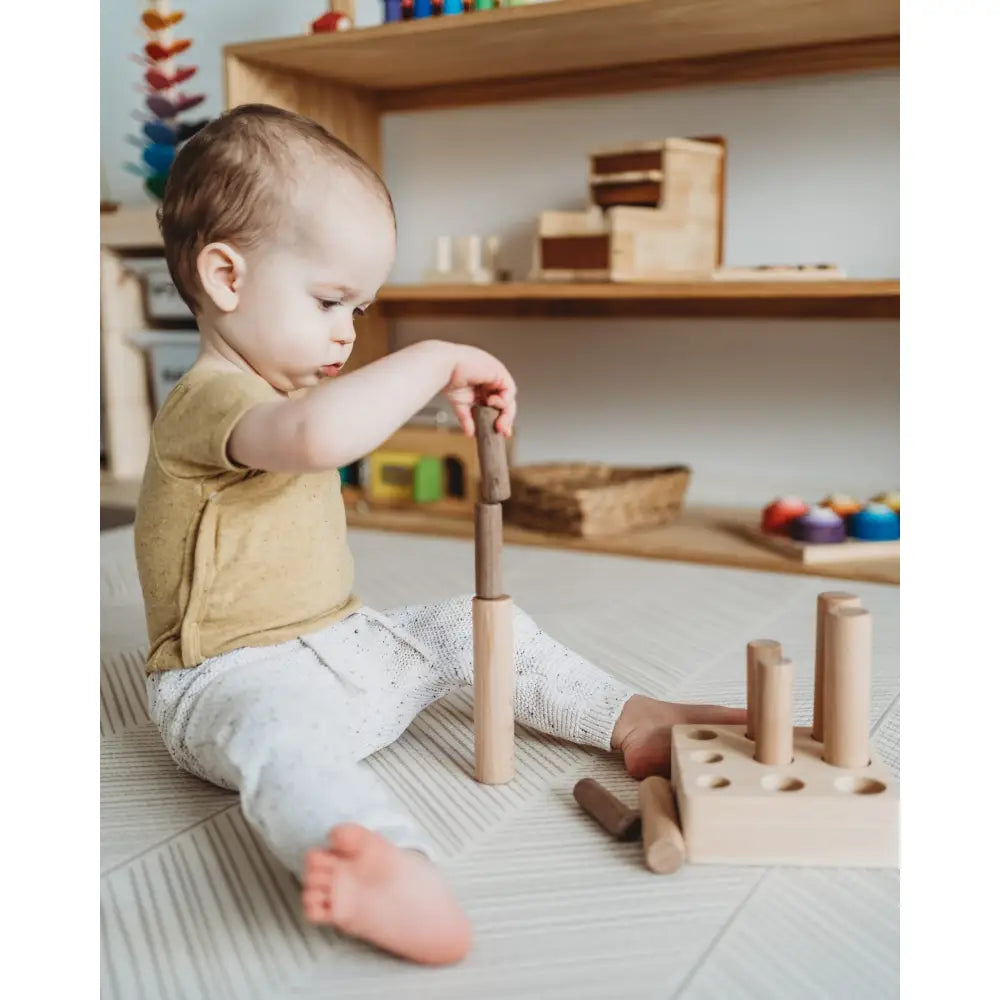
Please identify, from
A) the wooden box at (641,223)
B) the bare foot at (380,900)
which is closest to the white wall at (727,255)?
the wooden box at (641,223)

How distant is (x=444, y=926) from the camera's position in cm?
60

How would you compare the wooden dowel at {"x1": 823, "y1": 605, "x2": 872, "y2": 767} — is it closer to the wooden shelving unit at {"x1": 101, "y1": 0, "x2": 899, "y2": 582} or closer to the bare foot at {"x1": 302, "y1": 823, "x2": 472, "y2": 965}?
the bare foot at {"x1": 302, "y1": 823, "x2": 472, "y2": 965}

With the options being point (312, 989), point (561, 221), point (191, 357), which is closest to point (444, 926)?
point (312, 989)

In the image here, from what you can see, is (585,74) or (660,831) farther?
(585,74)

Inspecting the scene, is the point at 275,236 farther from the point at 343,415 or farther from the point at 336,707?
the point at 336,707

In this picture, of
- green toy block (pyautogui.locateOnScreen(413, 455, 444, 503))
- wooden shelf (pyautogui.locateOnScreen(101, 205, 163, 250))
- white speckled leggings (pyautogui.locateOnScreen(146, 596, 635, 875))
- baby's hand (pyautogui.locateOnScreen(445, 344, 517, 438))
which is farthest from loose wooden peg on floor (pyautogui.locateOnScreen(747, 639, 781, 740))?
wooden shelf (pyautogui.locateOnScreen(101, 205, 163, 250))

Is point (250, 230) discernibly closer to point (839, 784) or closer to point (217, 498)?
point (217, 498)

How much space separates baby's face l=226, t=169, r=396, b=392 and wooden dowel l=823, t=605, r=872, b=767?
0.40 meters

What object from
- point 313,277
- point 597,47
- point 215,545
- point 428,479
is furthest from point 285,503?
point 597,47

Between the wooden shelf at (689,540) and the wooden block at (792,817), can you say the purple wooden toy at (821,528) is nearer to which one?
the wooden shelf at (689,540)

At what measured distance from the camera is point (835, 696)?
2.38 feet

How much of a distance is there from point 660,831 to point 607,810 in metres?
0.06

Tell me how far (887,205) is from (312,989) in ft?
4.95

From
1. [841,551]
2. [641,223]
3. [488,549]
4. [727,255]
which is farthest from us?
[727,255]
